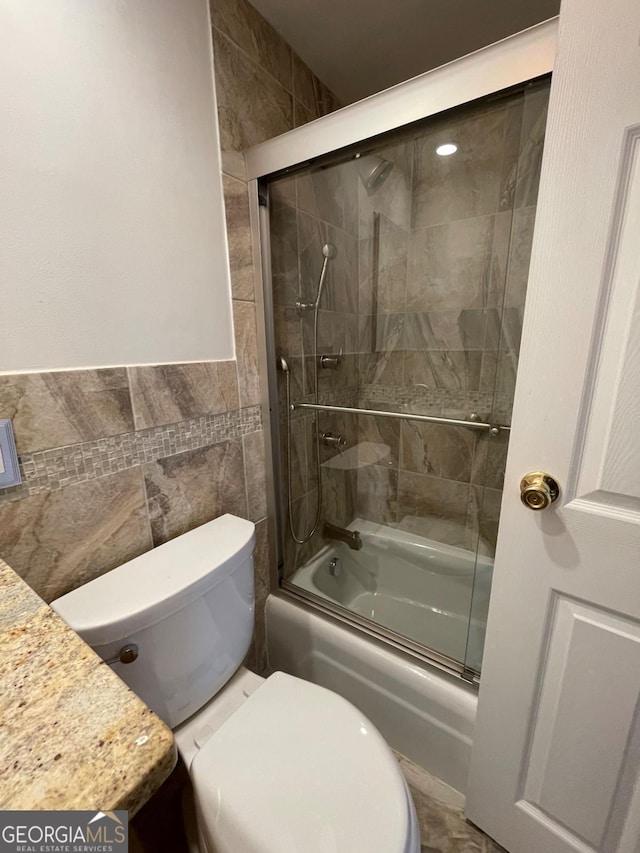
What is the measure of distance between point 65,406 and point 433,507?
4.88 ft

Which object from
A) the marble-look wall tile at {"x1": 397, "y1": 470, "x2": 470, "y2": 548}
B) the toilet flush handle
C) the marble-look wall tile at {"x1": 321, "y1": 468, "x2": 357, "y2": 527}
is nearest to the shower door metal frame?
the marble-look wall tile at {"x1": 321, "y1": 468, "x2": 357, "y2": 527}

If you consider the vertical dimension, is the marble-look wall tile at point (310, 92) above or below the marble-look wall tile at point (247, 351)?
above

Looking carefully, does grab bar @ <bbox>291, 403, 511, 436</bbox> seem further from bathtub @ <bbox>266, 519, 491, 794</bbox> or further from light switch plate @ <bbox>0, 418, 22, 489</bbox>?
light switch plate @ <bbox>0, 418, 22, 489</bbox>

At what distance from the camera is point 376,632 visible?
1180 millimetres

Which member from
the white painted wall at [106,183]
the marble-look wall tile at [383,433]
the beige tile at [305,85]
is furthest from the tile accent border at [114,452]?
the beige tile at [305,85]

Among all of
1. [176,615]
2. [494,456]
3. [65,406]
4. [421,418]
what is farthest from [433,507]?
[65,406]

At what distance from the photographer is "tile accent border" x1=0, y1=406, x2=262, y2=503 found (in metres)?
0.73

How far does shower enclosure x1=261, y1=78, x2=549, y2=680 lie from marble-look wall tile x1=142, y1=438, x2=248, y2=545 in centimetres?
21

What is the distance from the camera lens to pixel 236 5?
1.01 meters

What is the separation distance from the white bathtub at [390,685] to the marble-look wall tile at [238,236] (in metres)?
1.15

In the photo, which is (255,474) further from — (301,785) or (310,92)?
(310,92)

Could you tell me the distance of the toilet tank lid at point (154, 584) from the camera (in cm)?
68

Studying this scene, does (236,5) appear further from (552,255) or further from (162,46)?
(552,255)

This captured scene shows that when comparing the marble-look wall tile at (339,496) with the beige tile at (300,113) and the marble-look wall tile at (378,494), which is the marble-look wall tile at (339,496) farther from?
the beige tile at (300,113)
